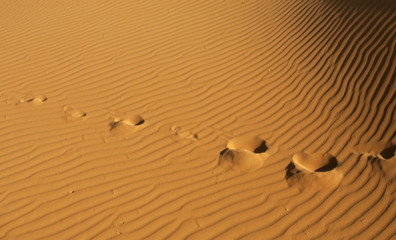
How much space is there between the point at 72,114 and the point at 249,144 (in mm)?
2654

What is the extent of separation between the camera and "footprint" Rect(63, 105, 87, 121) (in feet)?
16.3

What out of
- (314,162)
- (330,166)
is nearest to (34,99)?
(314,162)

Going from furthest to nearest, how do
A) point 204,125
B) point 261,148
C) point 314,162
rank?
point 204,125, point 261,148, point 314,162

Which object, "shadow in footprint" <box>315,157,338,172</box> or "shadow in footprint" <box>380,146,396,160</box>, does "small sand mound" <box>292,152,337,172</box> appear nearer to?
"shadow in footprint" <box>315,157,338,172</box>

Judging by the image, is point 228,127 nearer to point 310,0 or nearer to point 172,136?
point 172,136

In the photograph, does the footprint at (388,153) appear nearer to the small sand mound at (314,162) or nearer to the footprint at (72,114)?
the small sand mound at (314,162)

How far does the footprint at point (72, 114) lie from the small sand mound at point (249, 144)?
7.35 feet

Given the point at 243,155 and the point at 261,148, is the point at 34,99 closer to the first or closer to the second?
the point at 243,155

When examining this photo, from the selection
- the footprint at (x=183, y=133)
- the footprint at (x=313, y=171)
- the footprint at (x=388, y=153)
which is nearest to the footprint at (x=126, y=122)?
the footprint at (x=183, y=133)

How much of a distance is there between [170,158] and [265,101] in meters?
1.81

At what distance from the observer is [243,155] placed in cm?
Result: 422

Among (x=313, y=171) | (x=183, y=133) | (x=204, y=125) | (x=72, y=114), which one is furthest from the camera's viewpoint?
(x=72, y=114)

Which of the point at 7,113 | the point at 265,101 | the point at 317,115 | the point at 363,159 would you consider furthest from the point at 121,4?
the point at 363,159

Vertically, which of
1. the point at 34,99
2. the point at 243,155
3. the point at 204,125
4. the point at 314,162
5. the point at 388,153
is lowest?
the point at 388,153
